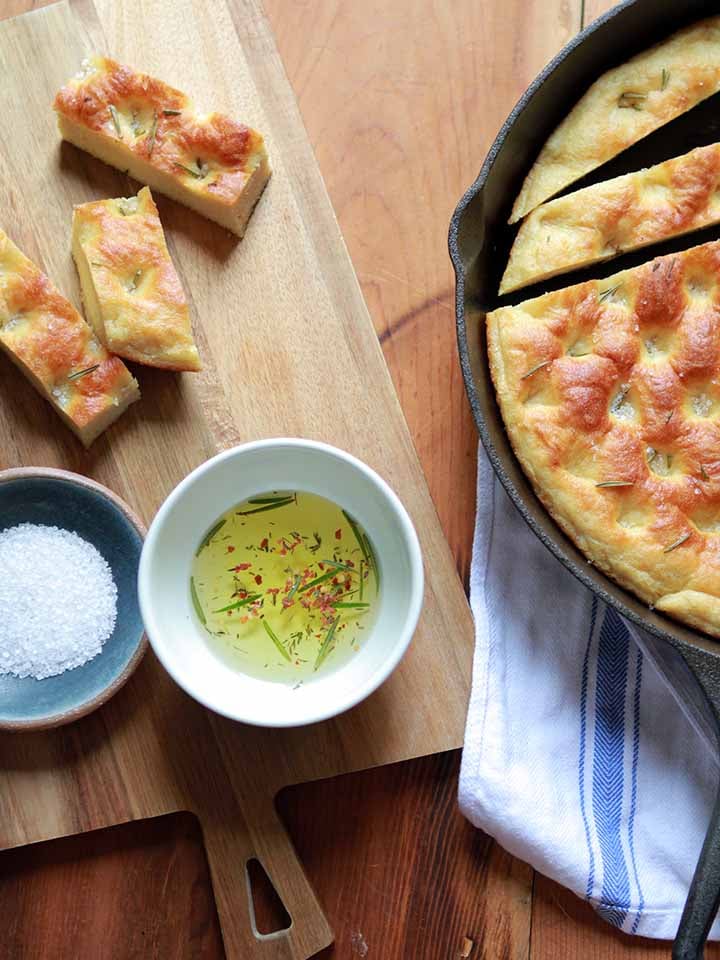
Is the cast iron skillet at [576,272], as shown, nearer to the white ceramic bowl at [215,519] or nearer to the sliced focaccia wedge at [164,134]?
the white ceramic bowl at [215,519]

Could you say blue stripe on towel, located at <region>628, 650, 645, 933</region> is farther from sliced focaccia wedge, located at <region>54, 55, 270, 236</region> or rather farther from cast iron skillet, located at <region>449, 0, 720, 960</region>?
sliced focaccia wedge, located at <region>54, 55, 270, 236</region>

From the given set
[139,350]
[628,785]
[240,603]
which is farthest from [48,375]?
[628,785]

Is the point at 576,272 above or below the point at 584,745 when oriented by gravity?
above

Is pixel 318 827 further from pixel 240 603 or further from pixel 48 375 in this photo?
pixel 48 375

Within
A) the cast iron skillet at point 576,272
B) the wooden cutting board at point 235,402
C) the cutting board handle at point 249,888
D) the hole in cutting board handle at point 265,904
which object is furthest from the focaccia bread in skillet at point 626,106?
the hole in cutting board handle at point 265,904

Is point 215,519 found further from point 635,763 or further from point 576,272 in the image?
point 635,763

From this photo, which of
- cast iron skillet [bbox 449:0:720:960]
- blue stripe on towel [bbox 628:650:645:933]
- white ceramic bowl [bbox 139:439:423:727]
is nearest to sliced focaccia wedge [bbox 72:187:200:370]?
white ceramic bowl [bbox 139:439:423:727]

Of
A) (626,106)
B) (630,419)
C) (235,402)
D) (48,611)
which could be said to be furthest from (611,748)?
(626,106)
